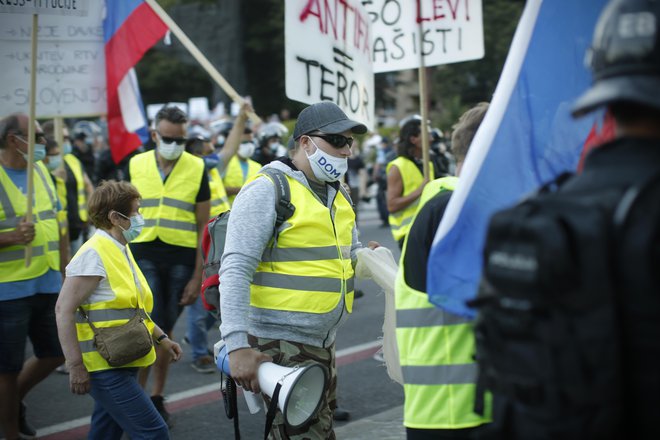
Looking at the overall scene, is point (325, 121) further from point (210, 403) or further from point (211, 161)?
point (211, 161)

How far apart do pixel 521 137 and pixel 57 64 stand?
449cm

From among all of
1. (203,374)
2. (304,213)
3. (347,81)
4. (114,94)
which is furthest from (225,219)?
(203,374)

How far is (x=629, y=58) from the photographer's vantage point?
1.94 m

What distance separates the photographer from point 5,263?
Result: 18.2ft

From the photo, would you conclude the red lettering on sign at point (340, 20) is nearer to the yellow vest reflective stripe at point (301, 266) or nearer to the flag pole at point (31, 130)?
the yellow vest reflective stripe at point (301, 266)

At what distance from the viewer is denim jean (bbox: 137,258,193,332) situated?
256 inches

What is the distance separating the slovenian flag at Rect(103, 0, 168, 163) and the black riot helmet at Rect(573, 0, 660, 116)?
5.24 meters

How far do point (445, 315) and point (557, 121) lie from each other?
75cm

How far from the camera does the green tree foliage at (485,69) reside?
38.0m

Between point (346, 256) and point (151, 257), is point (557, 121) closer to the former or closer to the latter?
point (346, 256)

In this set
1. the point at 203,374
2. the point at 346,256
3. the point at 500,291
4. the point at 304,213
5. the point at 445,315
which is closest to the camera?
the point at 500,291

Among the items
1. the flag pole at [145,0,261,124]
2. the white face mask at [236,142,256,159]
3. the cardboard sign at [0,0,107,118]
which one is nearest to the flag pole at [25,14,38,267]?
the cardboard sign at [0,0,107,118]

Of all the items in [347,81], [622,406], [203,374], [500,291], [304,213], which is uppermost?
[347,81]

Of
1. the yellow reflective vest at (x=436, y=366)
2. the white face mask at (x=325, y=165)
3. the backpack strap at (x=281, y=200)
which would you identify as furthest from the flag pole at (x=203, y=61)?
the yellow reflective vest at (x=436, y=366)
